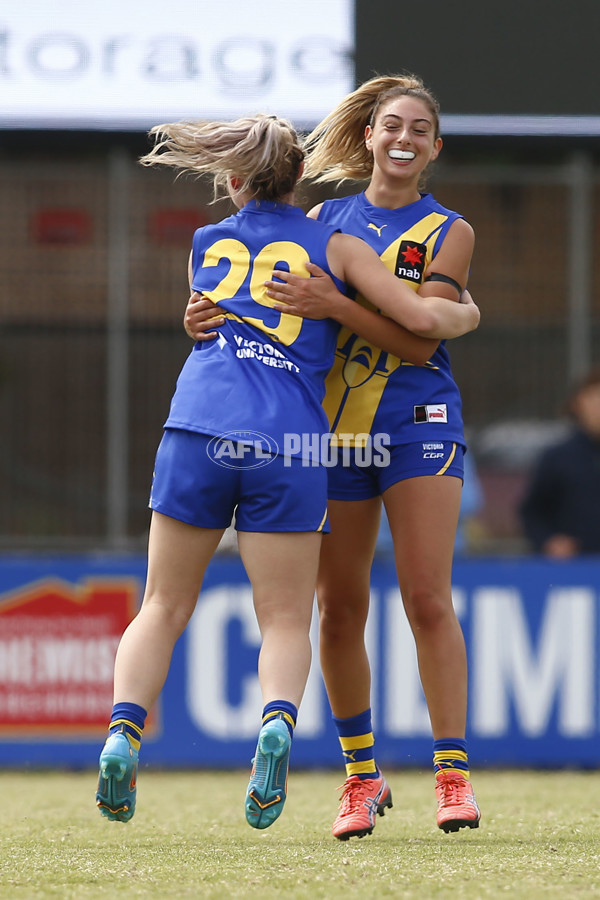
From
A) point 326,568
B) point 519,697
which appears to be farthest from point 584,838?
point 519,697

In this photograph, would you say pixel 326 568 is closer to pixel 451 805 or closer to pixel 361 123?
pixel 451 805

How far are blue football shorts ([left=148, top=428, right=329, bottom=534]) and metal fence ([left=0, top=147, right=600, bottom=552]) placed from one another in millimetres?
5115

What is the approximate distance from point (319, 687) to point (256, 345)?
3.38m

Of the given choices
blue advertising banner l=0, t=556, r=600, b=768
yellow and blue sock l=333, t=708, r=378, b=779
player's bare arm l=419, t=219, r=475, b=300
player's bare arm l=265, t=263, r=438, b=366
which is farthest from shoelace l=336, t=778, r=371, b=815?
blue advertising banner l=0, t=556, r=600, b=768

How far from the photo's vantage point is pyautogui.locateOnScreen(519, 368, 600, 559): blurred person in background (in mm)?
7012

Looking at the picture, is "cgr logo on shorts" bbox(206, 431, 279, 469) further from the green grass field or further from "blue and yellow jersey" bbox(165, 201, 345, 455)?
the green grass field

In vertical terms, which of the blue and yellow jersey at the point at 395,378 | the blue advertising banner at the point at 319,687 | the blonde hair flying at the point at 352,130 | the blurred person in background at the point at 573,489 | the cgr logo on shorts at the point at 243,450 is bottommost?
the blue advertising banner at the point at 319,687

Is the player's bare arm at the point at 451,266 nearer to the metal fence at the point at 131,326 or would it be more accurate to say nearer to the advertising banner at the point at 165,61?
the advertising banner at the point at 165,61

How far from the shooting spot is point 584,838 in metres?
3.52

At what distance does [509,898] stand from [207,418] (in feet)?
4.27

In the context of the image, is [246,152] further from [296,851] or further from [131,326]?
[131,326]

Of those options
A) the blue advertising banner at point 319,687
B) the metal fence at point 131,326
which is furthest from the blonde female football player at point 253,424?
the metal fence at point 131,326

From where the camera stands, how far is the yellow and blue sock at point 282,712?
10.2 ft

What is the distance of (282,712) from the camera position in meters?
3.11
